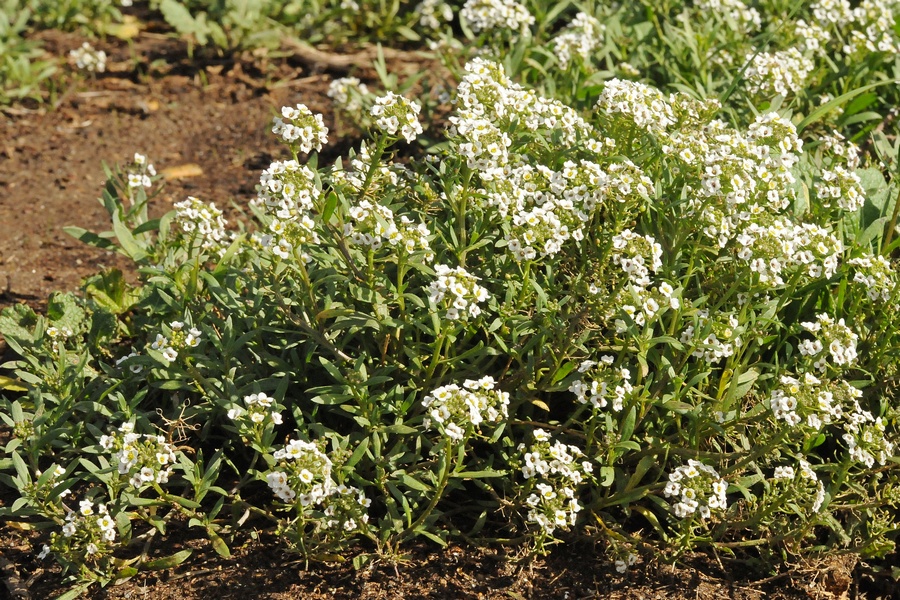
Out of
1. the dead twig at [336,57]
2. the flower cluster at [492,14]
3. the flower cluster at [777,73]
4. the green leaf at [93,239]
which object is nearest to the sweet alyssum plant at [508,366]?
the green leaf at [93,239]

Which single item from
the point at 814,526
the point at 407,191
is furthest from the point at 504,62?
the point at 814,526

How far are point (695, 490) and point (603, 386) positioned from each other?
1.65ft

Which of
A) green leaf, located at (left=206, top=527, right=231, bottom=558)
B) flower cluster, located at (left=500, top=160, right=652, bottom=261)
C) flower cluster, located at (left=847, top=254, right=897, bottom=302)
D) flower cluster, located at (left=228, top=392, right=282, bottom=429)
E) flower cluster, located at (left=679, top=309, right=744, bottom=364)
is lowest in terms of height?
green leaf, located at (left=206, top=527, right=231, bottom=558)

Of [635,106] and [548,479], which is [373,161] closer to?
[635,106]

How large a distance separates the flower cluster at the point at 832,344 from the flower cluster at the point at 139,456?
242cm

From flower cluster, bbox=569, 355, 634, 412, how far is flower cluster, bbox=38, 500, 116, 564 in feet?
6.01

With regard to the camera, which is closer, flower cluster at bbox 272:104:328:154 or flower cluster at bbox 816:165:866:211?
flower cluster at bbox 272:104:328:154

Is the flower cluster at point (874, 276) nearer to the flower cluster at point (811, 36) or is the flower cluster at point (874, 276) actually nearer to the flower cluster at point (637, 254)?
the flower cluster at point (637, 254)

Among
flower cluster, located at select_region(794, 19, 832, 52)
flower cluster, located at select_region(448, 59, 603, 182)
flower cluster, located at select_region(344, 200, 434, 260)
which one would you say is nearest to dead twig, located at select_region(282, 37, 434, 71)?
flower cluster, located at select_region(794, 19, 832, 52)

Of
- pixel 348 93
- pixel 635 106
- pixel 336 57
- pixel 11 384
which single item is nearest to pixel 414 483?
pixel 635 106

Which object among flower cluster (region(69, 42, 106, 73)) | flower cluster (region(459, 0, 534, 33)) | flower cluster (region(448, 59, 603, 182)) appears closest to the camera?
flower cluster (region(448, 59, 603, 182))

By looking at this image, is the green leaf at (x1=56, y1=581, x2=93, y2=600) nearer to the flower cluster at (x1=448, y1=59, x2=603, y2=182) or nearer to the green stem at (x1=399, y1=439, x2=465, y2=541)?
the green stem at (x1=399, y1=439, x2=465, y2=541)

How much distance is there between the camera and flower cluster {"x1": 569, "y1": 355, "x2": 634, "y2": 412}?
11.9 feet

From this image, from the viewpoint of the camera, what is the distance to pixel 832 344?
359cm
